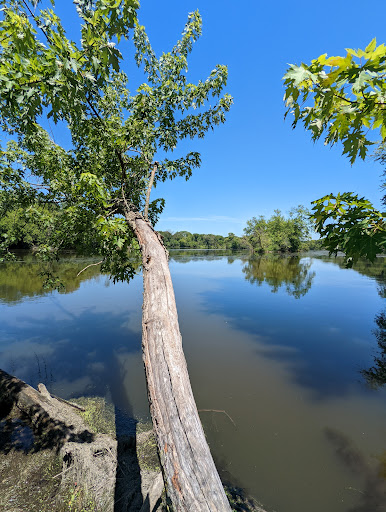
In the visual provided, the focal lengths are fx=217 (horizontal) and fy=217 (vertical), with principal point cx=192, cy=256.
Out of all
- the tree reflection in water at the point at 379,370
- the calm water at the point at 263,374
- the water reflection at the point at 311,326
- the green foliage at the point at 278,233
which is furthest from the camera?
the green foliage at the point at 278,233

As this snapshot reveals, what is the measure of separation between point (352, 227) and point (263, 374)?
17.0ft

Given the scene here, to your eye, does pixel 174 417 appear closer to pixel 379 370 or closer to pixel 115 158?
pixel 115 158

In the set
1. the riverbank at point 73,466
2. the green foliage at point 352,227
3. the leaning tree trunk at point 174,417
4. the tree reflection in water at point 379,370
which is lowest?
the tree reflection in water at point 379,370

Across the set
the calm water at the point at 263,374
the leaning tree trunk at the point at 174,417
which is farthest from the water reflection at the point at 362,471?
the leaning tree trunk at the point at 174,417

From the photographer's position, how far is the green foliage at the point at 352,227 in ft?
8.21

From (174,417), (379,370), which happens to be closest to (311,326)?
(379,370)

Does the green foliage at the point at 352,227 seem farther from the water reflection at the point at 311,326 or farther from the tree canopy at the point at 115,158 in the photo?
the water reflection at the point at 311,326

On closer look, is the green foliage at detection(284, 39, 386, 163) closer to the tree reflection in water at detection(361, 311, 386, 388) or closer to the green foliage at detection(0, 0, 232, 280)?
the green foliage at detection(0, 0, 232, 280)

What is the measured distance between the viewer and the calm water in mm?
3455

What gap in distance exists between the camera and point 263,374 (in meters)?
6.22

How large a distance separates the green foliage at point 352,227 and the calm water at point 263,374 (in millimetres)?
3492

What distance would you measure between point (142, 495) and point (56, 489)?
1093mm

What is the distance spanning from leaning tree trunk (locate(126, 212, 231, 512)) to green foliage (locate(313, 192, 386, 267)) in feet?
7.47

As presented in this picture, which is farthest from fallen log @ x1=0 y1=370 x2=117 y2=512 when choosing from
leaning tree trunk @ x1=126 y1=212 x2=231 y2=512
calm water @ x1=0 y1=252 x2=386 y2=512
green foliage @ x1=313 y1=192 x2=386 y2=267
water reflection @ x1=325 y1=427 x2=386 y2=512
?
green foliage @ x1=313 y1=192 x2=386 y2=267
